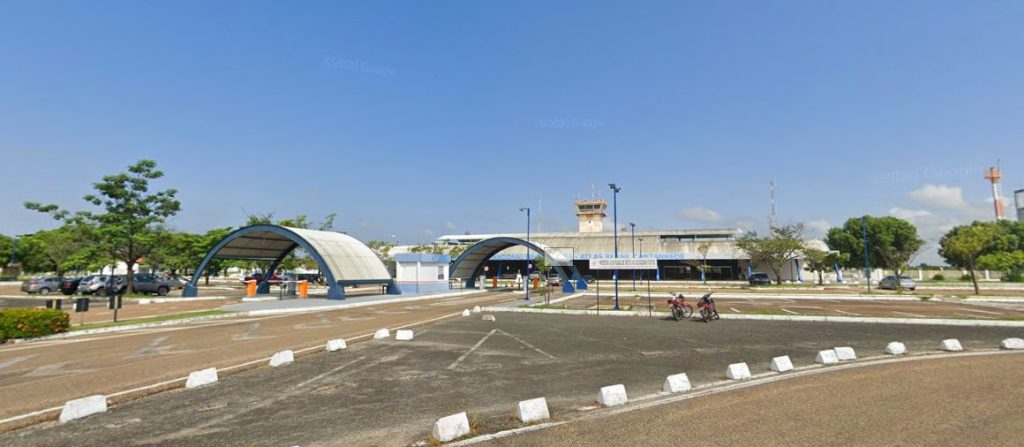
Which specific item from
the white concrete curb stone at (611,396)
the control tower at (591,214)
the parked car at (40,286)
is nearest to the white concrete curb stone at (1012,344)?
the white concrete curb stone at (611,396)

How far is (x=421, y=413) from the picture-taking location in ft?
23.6

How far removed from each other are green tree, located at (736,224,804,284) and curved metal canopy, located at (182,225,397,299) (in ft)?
141

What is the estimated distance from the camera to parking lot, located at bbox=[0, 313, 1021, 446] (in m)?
6.52

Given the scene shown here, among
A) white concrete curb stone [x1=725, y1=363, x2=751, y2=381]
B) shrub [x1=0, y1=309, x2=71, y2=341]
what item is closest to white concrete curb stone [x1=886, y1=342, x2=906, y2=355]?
white concrete curb stone [x1=725, y1=363, x2=751, y2=381]

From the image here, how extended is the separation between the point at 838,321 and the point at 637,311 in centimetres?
823

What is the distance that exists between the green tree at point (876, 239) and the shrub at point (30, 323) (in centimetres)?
8358

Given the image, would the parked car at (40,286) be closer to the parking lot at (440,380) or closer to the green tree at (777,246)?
the parking lot at (440,380)

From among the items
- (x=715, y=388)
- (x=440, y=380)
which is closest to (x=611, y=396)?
(x=715, y=388)

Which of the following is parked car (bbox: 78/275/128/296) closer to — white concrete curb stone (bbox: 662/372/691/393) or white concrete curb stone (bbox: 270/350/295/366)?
white concrete curb stone (bbox: 270/350/295/366)

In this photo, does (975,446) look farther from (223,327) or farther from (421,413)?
(223,327)

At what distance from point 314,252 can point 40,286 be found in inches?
1135

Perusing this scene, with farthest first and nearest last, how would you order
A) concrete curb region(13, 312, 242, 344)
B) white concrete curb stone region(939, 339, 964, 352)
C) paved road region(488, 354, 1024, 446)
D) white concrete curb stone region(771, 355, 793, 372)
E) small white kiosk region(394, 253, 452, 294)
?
1. small white kiosk region(394, 253, 452, 294)
2. concrete curb region(13, 312, 242, 344)
3. white concrete curb stone region(939, 339, 964, 352)
4. white concrete curb stone region(771, 355, 793, 372)
5. paved road region(488, 354, 1024, 446)

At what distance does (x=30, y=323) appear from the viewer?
55.2 ft

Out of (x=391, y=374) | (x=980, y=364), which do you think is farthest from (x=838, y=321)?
(x=391, y=374)
